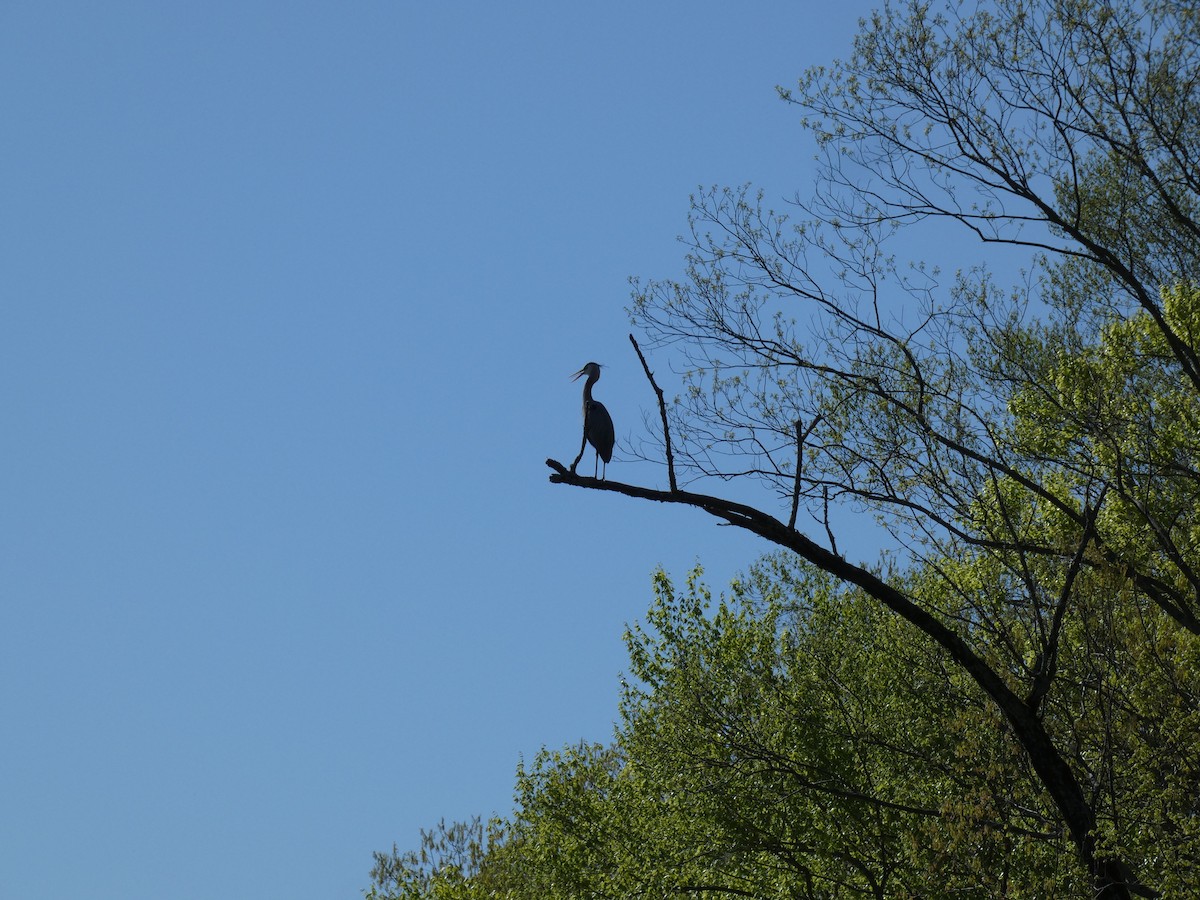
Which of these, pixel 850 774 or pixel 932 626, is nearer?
pixel 932 626

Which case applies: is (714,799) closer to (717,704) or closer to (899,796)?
(717,704)

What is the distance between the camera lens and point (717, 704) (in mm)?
16156

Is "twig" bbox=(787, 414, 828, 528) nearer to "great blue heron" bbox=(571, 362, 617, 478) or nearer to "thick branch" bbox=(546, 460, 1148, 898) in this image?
"thick branch" bbox=(546, 460, 1148, 898)

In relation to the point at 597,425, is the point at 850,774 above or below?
below

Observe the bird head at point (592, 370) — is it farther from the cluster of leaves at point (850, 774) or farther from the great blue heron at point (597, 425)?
the cluster of leaves at point (850, 774)

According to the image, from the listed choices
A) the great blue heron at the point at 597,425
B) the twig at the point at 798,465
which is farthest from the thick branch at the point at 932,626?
the great blue heron at the point at 597,425

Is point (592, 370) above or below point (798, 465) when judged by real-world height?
above

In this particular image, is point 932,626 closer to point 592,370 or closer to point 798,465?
point 798,465

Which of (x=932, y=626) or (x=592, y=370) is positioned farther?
(x=592, y=370)

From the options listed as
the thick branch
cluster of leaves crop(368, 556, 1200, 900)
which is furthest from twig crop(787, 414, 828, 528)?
cluster of leaves crop(368, 556, 1200, 900)

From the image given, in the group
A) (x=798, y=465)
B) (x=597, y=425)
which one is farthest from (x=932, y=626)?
(x=597, y=425)

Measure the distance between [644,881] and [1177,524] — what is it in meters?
8.03

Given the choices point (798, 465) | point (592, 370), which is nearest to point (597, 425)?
point (592, 370)

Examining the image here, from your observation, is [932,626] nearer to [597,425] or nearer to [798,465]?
[798,465]
